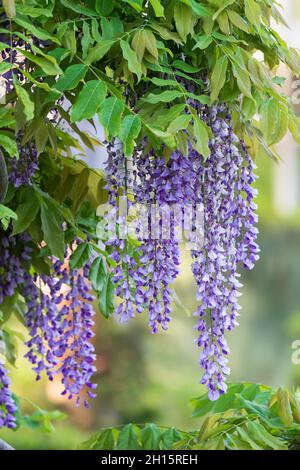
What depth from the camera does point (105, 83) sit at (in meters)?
1.52

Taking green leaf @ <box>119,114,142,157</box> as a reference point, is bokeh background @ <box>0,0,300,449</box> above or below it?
above

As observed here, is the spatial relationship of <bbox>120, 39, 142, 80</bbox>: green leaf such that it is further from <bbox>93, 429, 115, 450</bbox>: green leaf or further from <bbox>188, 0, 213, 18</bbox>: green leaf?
<bbox>93, 429, 115, 450</bbox>: green leaf

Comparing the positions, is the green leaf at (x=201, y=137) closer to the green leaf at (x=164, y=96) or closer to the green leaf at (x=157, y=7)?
the green leaf at (x=164, y=96)

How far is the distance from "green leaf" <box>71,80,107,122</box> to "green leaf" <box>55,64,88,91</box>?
0.08 ft

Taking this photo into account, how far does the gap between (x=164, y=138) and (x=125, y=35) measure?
0.22m

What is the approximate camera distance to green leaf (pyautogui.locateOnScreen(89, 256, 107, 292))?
73.8 inches

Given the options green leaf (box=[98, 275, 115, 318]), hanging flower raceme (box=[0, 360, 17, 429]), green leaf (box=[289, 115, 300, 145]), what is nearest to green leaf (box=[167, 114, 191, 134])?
green leaf (box=[289, 115, 300, 145])

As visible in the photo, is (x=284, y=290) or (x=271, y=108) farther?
(x=284, y=290)

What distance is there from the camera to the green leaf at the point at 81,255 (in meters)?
1.87

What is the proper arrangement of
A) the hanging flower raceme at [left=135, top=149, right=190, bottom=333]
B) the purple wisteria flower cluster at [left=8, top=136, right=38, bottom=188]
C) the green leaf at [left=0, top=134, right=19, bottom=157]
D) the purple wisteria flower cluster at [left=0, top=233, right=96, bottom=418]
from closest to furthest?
1. the green leaf at [left=0, top=134, right=19, bottom=157]
2. the hanging flower raceme at [left=135, top=149, right=190, bottom=333]
3. the purple wisteria flower cluster at [left=8, top=136, right=38, bottom=188]
4. the purple wisteria flower cluster at [left=0, top=233, right=96, bottom=418]

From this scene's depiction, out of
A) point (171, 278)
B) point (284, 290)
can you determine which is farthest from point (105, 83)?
point (284, 290)

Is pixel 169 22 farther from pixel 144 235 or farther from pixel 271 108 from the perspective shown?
pixel 144 235

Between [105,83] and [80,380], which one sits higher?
[105,83]

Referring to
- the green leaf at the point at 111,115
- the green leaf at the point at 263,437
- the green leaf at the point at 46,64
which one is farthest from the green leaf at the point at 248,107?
the green leaf at the point at 263,437
